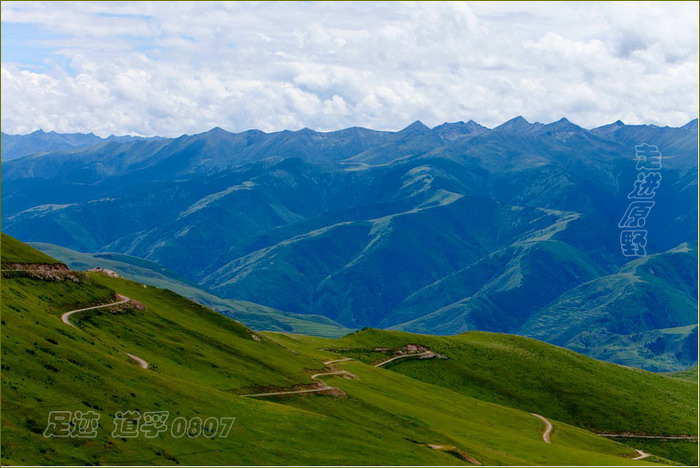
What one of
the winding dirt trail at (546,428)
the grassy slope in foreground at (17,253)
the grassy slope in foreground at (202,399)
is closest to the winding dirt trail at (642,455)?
the grassy slope in foreground at (202,399)

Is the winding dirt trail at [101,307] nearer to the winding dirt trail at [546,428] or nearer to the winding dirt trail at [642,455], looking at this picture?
the winding dirt trail at [546,428]

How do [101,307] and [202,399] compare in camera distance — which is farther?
[101,307]

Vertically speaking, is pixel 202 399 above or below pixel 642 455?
above

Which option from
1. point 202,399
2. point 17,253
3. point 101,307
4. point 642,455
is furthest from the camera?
point 642,455

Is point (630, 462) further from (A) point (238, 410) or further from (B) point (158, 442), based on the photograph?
(B) point (158, 442)

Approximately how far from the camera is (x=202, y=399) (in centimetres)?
9175

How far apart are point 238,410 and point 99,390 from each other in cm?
1915

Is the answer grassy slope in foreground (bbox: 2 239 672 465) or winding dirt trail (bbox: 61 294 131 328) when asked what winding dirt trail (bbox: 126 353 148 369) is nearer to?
grassy slope in foreground (bbox: 2 239 672 465)

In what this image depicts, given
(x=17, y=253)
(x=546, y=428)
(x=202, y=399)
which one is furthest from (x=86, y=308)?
(x=546, y=428)

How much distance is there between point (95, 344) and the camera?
95.4m

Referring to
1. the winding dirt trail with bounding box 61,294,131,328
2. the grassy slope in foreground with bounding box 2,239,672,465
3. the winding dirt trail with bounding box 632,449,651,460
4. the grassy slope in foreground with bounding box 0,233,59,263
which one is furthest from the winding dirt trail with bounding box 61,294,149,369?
the winding dirt trail with bounding box 632,449,651,460

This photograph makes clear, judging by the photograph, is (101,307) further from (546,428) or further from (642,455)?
(642,455)

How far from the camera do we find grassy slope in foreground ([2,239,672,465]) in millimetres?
73312

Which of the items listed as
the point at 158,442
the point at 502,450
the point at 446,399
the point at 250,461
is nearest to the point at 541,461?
the point at 502,450
